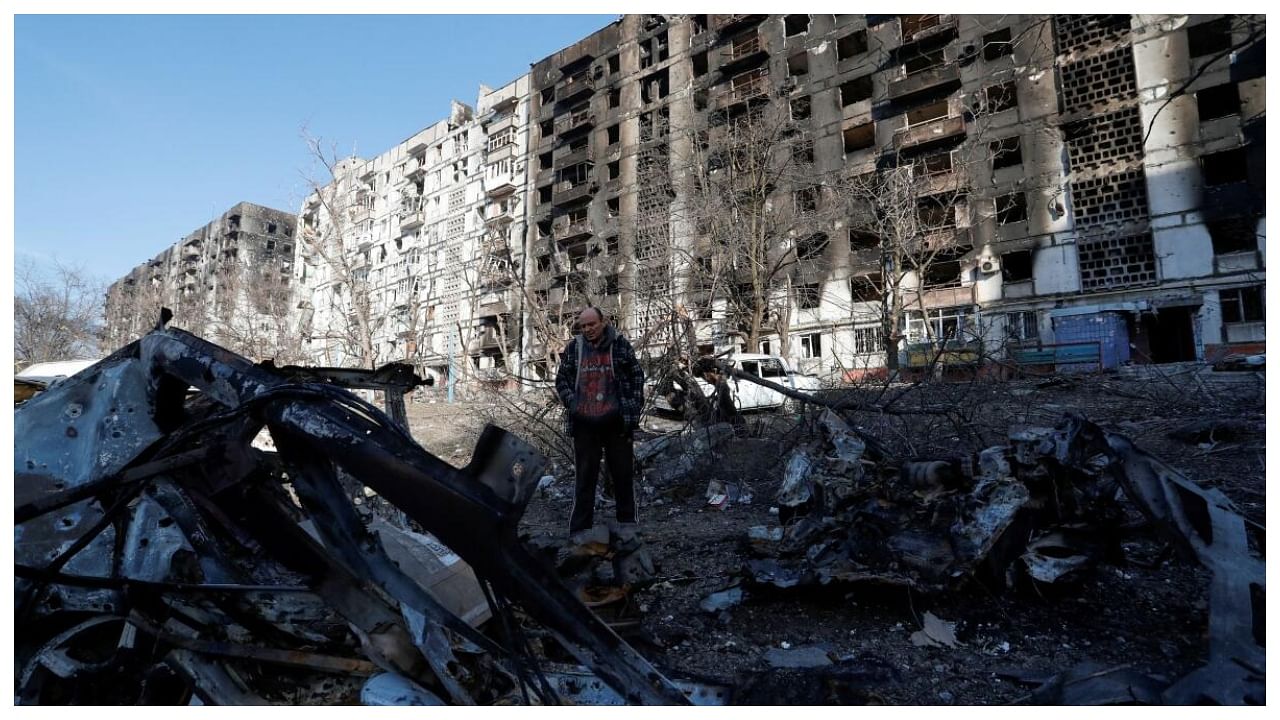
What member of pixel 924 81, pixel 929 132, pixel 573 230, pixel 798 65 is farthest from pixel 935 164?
pixel 573 230

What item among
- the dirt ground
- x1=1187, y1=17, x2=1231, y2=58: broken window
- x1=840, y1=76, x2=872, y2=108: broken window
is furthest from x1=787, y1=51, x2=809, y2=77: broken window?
the dirt ground

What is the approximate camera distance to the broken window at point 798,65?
89.5 ft

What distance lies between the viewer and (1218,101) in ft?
65.6

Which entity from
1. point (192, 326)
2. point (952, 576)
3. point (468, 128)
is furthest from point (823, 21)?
point (192, 326)

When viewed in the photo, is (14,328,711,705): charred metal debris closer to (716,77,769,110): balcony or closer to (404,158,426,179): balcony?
(716,77,769,110): balcony

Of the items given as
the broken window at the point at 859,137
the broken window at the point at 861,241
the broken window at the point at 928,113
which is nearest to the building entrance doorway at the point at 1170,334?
the broken window at the point at 861,241

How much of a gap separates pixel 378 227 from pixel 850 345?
35.7 metres

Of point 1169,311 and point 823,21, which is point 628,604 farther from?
point 823,21

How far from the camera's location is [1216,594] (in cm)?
193

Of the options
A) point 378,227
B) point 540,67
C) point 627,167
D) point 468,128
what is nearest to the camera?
point 627,167

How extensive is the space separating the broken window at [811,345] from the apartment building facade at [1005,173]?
7 centimetres

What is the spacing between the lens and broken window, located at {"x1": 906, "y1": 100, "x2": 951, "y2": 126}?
24000 millimetres

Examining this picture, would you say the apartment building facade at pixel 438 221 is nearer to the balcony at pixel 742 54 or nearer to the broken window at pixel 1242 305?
the balcony at pixel 742 54

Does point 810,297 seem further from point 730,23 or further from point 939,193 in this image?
point 730,23
